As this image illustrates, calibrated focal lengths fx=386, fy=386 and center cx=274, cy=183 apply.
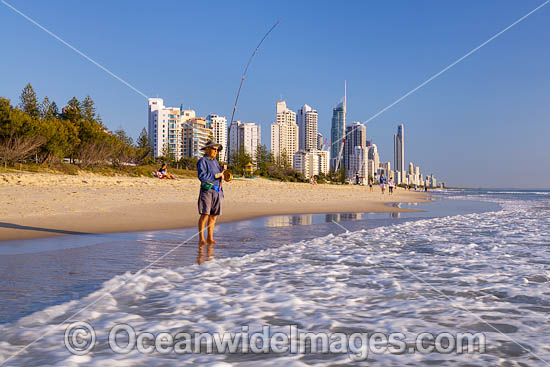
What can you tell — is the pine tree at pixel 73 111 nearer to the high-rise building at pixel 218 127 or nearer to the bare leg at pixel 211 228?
the bare leg at pixel 211 228

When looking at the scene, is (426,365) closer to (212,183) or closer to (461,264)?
(461,264)

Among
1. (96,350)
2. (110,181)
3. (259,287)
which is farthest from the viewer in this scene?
(110,181)

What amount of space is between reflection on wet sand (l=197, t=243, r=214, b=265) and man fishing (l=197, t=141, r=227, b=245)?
0.31m

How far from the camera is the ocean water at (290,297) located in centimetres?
250

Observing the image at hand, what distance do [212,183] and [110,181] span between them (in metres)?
20.5

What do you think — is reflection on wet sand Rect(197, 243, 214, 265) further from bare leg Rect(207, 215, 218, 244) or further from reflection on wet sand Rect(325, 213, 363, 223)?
reflection on wet sand Rect(325, 213, 363, 223)

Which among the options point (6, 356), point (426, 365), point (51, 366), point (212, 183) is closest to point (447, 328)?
point (426, 365)

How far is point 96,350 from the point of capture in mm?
2521

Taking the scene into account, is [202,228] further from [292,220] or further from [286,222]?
[292,220]

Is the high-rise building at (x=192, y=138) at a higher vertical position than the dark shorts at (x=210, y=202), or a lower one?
higher

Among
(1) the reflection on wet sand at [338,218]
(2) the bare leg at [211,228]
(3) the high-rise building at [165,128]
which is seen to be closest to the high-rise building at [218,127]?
(3) the high-rise building at [165,128]

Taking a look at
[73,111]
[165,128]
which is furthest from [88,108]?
[165,128]

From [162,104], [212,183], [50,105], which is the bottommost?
[212,183]

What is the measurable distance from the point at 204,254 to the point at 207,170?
1780 millimetres
